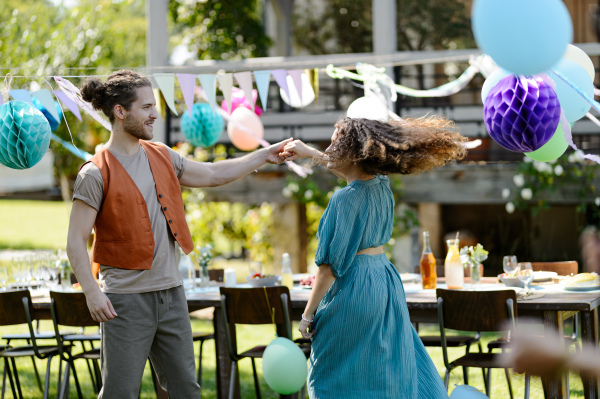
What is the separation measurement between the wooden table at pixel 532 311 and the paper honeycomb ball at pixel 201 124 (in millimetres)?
2082

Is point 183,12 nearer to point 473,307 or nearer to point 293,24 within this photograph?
point 293,24

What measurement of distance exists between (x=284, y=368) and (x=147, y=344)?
57 cm

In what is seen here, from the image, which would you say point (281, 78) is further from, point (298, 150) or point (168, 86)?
point (298, 150)

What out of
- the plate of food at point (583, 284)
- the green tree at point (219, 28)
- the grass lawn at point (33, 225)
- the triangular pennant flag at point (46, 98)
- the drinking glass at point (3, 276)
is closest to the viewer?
the plate of food at point (583, 284)

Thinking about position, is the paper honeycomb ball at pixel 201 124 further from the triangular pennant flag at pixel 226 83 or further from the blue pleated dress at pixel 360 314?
the blue pleated dress at pixel 360 314

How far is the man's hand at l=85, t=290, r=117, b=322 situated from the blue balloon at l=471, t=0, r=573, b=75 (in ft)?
5.68

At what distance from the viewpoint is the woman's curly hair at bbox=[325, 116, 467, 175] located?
9.22 ft

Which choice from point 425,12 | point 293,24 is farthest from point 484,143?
point 293,24

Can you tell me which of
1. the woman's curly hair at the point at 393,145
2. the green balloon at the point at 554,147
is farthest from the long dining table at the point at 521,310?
the woman's curly hair at the point at 393,145

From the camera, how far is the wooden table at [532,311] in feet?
12.2

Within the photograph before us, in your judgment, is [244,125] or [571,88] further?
[244,125]

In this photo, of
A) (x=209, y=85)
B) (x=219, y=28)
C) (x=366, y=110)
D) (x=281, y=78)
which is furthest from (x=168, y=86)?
(x=219, y=28)

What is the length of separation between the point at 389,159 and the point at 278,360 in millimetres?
982

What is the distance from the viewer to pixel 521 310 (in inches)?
164
